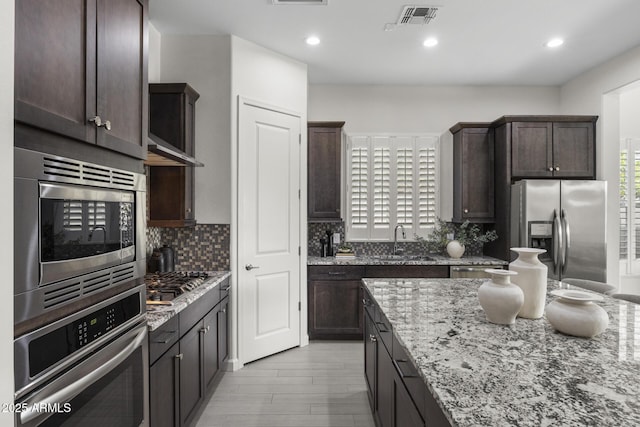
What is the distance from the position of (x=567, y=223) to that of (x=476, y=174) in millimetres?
1068

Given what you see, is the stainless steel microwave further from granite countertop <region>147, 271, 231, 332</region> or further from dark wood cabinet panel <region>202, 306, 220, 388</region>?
dark wood cabinet panel <region>202, 306, 220, 388</region>

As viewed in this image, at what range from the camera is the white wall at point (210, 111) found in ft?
10.9

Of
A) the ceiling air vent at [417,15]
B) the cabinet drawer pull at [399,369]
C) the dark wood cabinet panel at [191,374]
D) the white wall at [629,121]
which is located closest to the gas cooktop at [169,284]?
the dark wood cabinet panel at [191,374]

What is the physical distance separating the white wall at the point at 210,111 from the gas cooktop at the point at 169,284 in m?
0.58

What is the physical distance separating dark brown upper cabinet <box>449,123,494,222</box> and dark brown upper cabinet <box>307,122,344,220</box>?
4.92ft

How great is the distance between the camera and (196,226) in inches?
132

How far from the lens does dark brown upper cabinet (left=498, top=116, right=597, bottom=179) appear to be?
4.06 meters

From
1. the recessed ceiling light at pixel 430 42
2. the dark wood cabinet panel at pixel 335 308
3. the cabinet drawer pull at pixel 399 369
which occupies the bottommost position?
the dark wood cabinet panel at pixel 335 308

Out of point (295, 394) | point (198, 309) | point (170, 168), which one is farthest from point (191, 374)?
point (170, 168)

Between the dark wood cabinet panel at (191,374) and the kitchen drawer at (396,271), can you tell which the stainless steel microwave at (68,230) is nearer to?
the dark wood cabinet panel at (191,374)

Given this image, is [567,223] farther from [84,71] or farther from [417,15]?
[84,71]

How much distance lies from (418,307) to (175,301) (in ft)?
4.54

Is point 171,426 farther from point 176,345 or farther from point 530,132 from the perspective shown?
point 530,132

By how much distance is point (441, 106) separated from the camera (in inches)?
187
